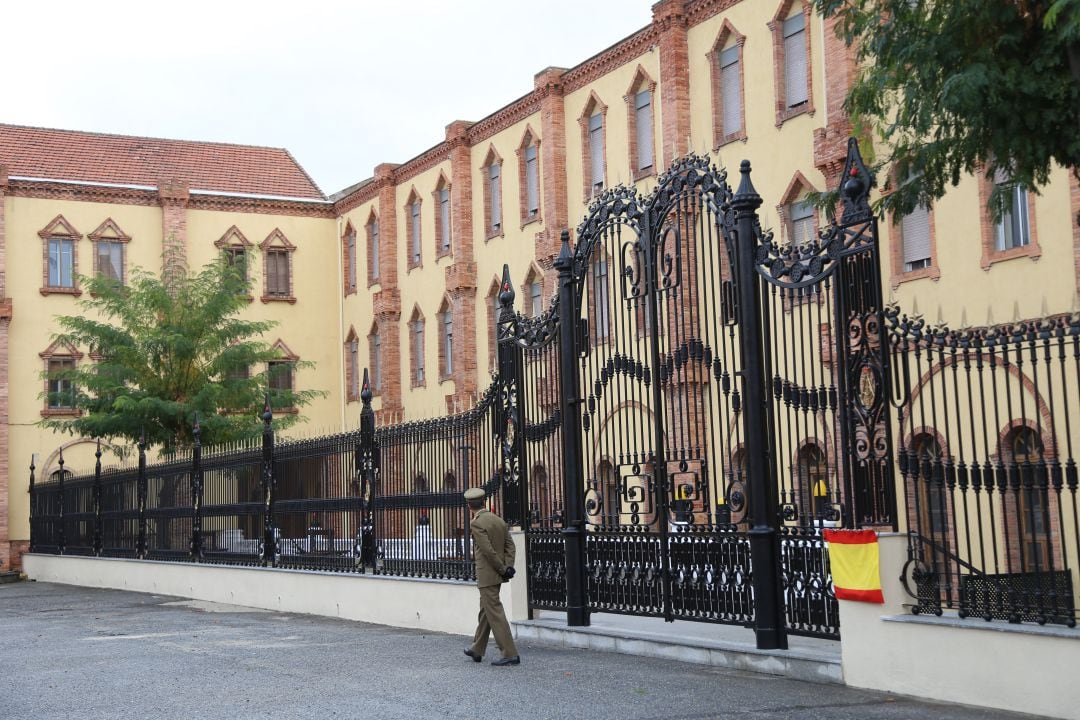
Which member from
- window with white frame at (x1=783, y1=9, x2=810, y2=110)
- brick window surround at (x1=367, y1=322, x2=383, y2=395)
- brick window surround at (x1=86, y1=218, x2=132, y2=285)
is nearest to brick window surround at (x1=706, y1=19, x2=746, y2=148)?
window with white frame at (x1=783, y1=9, x2=810, y2=110)

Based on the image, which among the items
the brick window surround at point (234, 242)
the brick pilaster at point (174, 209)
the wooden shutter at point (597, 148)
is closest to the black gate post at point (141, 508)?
the wooden shutter at point (597, 148)

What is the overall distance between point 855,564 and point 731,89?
65.8ft

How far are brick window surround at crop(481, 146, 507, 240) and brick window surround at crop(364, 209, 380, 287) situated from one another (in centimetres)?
716

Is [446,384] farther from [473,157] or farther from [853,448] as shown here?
[853,448]

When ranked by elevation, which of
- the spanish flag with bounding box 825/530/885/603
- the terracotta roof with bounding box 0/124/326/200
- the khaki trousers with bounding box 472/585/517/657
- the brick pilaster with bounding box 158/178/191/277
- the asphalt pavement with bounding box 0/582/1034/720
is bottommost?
the asphalt pavement with bounding box 0/582/1034/720

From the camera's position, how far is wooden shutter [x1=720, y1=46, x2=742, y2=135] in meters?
28.7

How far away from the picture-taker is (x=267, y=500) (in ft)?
70.2

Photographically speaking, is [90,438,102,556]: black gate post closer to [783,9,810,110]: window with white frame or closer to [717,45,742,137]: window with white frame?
[717,45,742,137]: window with white frame

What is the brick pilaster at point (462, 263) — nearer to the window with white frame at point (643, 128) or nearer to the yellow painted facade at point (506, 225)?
the yellow painted facade at point (506, 225)

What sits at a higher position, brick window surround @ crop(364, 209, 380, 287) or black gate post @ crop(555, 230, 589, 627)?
brick window surround @ crop(364, 209, 380, 287)

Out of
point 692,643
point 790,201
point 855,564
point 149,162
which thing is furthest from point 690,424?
point 149,162

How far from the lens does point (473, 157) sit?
3878 cm

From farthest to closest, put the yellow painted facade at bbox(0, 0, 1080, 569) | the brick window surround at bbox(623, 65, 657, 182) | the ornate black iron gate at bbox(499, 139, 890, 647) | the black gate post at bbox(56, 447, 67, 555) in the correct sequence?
the black gate post at bbox(56, 447, 67, 555)
the brick window surround at bbox(623, 65, 657, 182)
the yellow painted facade at bbox(0, 0, 1080, 569)
the ornate black iron gate at bbox(499, 139, 890, 647)

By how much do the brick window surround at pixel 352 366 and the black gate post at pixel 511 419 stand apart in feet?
100
